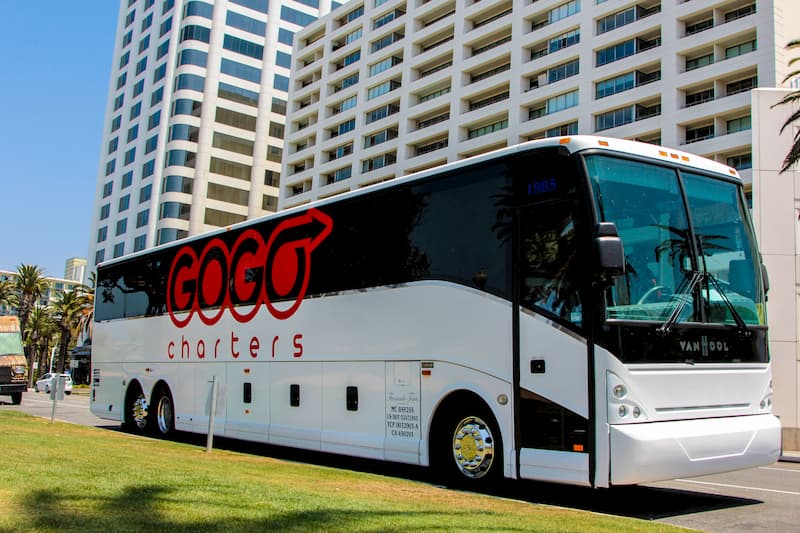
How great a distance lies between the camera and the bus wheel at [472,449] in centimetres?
895

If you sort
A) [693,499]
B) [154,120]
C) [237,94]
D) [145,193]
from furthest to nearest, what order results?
[154,120]
[237,94]
[145,193]
[693,499]

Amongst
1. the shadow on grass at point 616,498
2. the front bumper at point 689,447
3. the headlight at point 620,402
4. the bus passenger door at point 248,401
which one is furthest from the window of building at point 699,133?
the headlight at point 620,402

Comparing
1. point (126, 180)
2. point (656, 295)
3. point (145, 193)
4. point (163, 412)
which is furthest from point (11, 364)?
point (126, 180)

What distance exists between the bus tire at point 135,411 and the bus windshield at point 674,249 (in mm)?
12274

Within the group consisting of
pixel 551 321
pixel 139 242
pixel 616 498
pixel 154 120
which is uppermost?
pixel 154 120

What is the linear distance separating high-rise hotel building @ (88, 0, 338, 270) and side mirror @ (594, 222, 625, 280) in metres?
76.6

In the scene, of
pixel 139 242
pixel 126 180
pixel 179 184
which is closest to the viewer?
pixel 179 184

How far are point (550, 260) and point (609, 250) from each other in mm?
1048

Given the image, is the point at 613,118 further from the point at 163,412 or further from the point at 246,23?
the point at 246,23

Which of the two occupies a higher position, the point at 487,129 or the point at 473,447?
the point at 487,129

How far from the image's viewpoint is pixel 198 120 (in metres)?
83.7

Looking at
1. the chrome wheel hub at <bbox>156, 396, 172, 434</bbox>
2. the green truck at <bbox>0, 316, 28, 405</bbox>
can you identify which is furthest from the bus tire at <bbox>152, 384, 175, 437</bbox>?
the green truck at <bbox>0, 316, 28, 405</bbox>

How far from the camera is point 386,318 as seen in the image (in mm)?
10750

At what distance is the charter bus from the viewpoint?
7824 mm
